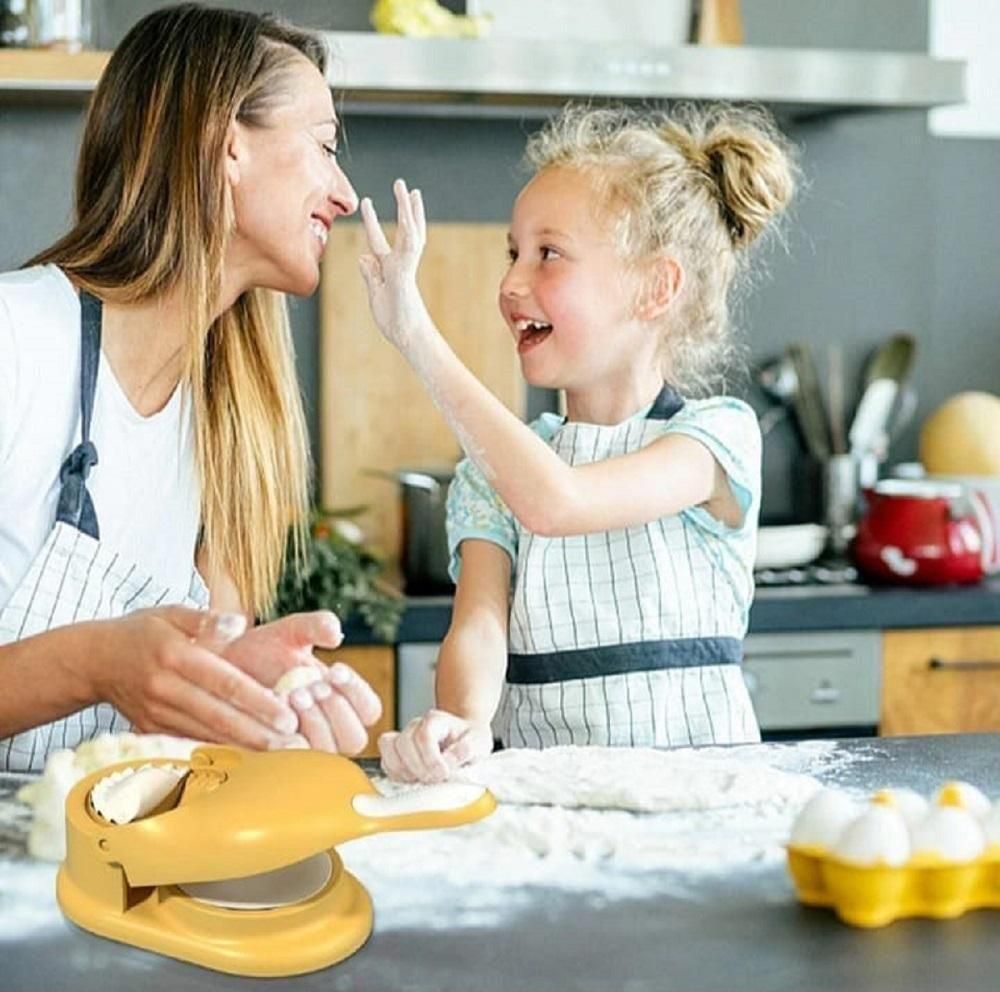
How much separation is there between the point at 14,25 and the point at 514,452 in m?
1.49

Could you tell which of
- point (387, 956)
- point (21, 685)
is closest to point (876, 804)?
point (387, 956)

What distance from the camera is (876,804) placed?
119cm

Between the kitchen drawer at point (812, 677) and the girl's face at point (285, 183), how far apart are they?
4.02 feet

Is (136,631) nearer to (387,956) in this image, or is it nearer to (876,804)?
(387,956)

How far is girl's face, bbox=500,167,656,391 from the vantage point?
6.40ft

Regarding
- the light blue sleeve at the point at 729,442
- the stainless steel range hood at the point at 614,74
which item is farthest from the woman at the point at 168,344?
the stainless steel range hood at the point at 614,74

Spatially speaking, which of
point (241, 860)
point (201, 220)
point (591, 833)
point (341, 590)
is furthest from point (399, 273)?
point (341, 590)

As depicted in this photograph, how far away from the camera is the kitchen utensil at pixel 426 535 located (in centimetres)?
300

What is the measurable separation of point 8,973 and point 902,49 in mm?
2798

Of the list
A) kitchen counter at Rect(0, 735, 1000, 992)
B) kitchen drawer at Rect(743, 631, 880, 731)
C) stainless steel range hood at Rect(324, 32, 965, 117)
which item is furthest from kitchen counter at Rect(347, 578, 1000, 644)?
kitchen counter at Rect(0, 735, 1000, 992)

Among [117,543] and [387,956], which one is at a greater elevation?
[117,543]

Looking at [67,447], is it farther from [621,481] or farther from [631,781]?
[631,781]

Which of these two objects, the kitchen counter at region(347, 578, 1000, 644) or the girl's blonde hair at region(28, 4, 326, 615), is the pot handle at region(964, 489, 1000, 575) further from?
the girl's blonde hair at region(28, 4, 326, 615)

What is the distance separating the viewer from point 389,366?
10.7 ft
